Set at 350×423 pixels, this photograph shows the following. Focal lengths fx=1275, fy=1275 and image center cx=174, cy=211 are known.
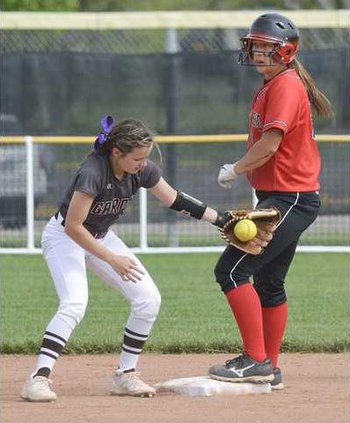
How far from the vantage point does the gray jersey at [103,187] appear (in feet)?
22.5

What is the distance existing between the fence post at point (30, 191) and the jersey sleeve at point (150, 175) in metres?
7.08

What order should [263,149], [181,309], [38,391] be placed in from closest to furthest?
[38,391] < [263,149] < [181,309]

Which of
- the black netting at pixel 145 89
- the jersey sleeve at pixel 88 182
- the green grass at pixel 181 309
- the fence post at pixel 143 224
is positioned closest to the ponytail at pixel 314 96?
the jersey sleeve at pixel 88 182

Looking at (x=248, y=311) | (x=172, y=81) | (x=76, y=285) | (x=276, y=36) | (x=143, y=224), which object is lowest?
(x=143, y=224)

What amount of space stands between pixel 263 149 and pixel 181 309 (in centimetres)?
383

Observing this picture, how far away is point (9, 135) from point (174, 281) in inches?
155

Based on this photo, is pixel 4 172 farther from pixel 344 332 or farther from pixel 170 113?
pixel 344 332

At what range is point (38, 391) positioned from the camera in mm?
6812

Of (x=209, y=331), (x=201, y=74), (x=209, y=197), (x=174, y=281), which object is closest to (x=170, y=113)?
(x=201, y=74)

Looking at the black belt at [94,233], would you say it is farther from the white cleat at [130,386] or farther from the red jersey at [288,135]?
the red jersey at [288,135]

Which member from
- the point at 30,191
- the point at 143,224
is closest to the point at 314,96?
the point at 143,224

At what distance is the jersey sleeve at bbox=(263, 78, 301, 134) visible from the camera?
700cm

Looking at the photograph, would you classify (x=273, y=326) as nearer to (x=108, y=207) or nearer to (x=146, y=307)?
(x=146, y=307)

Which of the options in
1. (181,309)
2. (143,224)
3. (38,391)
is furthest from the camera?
(143,224)
